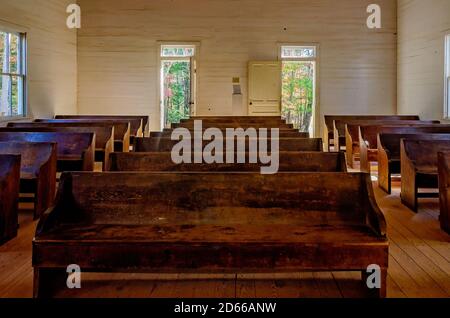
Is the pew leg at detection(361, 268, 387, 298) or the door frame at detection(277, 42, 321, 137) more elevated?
the door frame at detection(277, 42, 321, 137)

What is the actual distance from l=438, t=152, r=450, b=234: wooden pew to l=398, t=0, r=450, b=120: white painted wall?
5.15 meters

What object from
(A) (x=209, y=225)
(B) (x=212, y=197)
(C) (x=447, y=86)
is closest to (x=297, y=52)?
(C) (x=447, y=86)

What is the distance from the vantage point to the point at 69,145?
5.43m

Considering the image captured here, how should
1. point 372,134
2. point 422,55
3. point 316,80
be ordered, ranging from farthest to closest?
point 316,80 → point 422,55 → point 372,134

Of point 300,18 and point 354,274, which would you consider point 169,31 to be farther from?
point 354,274

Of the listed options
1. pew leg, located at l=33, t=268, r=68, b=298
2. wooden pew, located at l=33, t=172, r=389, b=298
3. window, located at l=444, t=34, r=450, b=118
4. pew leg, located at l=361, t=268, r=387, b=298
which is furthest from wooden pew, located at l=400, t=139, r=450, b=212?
window, located at l=444, t=34, r=450, b=118

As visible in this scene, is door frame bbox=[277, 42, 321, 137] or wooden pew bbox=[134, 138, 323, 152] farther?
door frame bbox=[277, 42, 321, 137]

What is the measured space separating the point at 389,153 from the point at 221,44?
5968 mm

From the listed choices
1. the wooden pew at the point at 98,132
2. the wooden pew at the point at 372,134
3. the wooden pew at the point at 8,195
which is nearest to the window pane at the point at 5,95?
the wooden pew at the point at 98,132

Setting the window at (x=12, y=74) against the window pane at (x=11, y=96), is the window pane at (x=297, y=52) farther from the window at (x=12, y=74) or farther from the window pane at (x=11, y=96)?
the window pane at (x=11, y=96)

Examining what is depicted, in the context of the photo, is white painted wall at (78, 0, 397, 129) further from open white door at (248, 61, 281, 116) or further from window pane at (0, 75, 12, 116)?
window pane at (0, 75, 12, 116)

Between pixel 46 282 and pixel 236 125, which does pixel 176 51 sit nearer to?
pixel 236 125

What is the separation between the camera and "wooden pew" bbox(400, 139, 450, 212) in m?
4.50

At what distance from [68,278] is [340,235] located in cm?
148
